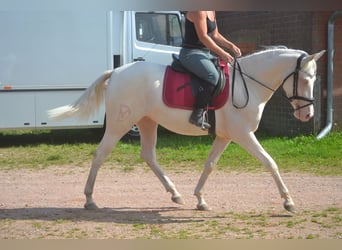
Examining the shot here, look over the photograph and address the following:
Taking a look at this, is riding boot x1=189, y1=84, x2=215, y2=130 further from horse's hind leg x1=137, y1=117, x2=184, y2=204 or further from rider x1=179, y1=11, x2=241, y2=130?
horse's hind leg x1=137, y1=117, x2=184, y2=204

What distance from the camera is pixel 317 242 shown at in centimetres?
272

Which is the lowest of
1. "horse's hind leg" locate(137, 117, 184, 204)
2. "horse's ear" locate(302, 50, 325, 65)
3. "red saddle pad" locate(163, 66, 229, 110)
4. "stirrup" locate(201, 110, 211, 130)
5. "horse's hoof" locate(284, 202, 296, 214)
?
"horse's hoof" locate(284, 202, 296, 214)

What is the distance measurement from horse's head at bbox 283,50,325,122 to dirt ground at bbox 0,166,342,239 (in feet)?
3.60

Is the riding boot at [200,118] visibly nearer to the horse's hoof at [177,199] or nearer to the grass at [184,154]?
the horse's hoof at [177,199]

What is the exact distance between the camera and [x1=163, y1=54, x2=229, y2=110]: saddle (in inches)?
223

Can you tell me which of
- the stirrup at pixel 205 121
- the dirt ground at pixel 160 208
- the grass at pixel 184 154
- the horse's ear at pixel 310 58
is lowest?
the grass at pixel 184 154

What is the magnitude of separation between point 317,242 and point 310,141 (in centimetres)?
823

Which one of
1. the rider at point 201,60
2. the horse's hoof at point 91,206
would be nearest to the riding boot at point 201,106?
the rider at point 201,60

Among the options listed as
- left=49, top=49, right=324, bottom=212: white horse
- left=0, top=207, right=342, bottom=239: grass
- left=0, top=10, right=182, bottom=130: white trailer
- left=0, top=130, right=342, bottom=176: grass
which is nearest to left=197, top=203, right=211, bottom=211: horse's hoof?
left=49, top=49, right=324, bottom=212: white horse

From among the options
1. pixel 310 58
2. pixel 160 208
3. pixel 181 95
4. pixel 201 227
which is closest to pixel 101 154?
pixel 160 208

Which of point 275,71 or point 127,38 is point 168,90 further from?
point 127,38

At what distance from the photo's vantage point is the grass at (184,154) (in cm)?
898

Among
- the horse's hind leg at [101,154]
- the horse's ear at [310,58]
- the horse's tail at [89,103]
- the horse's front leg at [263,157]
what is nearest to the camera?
the horse's ear at [310,58]

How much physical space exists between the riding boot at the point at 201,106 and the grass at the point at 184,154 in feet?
10.1
